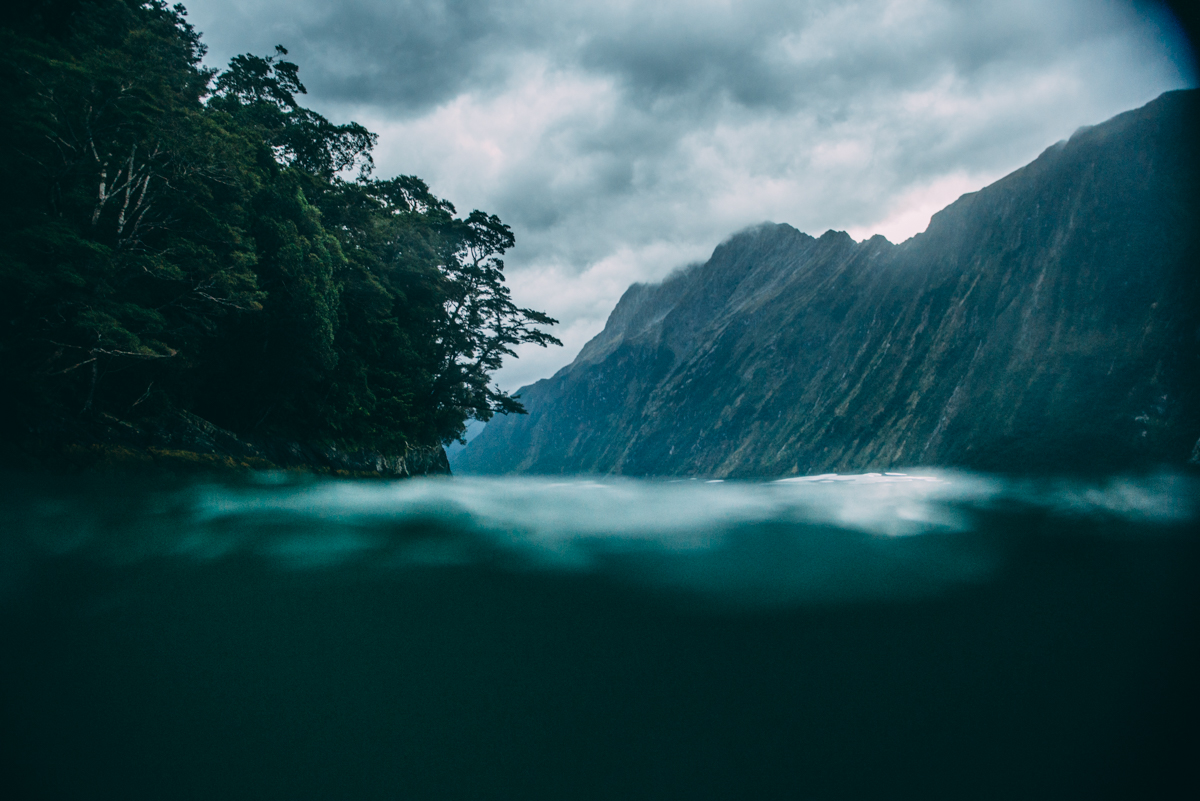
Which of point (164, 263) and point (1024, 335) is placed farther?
point (1024, 335)

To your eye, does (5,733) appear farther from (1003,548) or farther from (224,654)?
(1003,548)

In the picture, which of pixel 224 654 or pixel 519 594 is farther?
pixel 519 594

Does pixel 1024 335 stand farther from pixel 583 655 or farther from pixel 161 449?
pixel 161 449

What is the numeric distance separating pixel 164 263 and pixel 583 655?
14458 mm

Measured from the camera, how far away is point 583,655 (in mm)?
6254

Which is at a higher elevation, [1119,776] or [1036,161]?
[1036,161]

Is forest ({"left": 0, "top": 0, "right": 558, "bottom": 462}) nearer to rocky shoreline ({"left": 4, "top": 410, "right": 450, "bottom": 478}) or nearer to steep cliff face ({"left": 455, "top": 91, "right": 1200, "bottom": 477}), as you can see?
rocky shoreline ({"left": 4, "top": 410, "right": 450, "bottom": 478})

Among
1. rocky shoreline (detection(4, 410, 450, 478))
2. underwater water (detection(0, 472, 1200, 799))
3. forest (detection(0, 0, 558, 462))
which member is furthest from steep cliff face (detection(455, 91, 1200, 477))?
rocky shoreline (detection(4, 410, 450, 478))

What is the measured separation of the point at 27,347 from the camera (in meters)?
10.8

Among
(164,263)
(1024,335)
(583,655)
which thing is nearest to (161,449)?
(164,263)

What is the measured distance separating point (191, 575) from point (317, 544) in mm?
1807

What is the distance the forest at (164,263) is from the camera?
36.0ft

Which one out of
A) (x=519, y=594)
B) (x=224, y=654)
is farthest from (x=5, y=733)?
(x=519, y=594)

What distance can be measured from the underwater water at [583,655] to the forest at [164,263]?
3.70 meters
